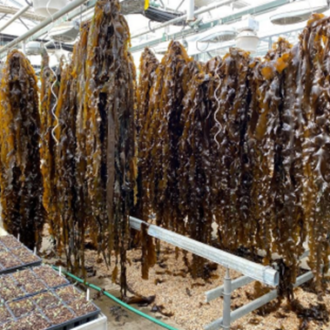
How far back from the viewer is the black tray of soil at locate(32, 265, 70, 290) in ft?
5.46

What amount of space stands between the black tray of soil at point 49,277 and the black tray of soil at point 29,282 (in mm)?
26

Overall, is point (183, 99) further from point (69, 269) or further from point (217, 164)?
point (69, 269)

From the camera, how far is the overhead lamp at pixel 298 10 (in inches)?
94.8

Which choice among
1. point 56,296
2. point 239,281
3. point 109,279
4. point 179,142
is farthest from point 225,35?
point 56,296

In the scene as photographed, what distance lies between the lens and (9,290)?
1562 millimetres

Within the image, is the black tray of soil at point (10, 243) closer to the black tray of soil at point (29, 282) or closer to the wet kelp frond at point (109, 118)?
the black tray of soil at point (29, 282)

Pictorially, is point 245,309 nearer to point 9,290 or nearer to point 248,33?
point 9,290

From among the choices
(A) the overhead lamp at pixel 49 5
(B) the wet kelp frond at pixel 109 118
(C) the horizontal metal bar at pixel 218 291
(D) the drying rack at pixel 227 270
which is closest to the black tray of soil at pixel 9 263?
(B) the wet kelp frond at pixel 109 118

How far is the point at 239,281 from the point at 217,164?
80 cm

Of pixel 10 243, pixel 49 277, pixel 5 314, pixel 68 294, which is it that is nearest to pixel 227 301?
pixel 68 294

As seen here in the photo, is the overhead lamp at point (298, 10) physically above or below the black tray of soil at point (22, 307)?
above

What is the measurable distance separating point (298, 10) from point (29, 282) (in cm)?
272

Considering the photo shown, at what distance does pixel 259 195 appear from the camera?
189 centimetres

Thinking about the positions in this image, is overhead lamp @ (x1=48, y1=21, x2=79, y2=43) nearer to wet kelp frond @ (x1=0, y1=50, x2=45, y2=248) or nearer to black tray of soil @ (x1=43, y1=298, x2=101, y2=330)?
wet kelp frond @ (x1=0, y1=50, x2=45, y2=248)
